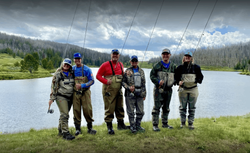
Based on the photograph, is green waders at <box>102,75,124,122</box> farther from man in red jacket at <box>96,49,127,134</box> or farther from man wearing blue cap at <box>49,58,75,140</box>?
man wearing blue cap at <box>49,58,75,140</box>


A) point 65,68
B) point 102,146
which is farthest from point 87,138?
point 65,68

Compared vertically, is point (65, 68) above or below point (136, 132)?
above

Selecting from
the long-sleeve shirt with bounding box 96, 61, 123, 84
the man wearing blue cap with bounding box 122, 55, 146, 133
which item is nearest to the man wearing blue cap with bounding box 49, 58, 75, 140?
the long-sleeve shirt with bounding box 96, 61, 123, 84

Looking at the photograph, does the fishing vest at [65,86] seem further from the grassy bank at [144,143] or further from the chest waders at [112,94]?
the grassy bank at [144,143]

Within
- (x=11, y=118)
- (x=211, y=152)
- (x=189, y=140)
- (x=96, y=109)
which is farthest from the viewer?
(x=96, y=109)

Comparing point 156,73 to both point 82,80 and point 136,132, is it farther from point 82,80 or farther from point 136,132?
point 82,80

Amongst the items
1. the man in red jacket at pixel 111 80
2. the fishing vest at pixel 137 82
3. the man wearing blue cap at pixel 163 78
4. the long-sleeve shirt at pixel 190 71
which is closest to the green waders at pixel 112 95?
the man in red jacket at pixel 111 80

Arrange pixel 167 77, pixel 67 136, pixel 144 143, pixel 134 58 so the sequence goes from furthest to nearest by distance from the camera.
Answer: pixel 167 77
pixel 134 58
pixel 67 136
pixel 144 143

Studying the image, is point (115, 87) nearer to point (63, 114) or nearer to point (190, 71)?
point (63, 114)

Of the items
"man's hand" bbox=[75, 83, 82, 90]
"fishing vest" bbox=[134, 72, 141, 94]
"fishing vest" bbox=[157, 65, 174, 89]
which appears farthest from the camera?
"fishing vest" bbox=[157, 65, 174, 89]

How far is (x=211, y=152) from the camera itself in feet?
15.9

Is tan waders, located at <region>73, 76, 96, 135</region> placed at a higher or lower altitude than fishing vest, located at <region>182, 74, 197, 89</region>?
lower

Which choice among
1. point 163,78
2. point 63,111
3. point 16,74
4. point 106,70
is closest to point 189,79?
point 163,78

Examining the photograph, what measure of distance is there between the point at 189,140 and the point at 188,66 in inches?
107
